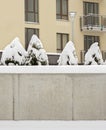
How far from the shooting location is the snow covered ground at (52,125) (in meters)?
13.4

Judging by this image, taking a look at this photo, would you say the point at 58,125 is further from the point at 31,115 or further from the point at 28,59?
the point at 28,59

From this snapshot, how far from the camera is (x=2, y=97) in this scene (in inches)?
588

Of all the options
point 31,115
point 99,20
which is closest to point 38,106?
point 31,115

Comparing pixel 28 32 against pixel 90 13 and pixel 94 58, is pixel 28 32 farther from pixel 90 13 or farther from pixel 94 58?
pixel 94 58

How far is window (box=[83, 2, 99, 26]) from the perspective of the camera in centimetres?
4128

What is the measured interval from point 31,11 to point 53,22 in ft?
6.31

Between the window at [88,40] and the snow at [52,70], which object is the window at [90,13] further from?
the snow at [52,70]

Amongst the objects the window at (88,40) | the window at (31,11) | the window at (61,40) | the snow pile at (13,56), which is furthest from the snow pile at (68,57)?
the window at (88,40)

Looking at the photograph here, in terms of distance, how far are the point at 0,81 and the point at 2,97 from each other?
1.56 ft

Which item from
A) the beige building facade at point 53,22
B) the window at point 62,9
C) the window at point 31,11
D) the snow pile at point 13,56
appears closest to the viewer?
the snow pile at point 13,56

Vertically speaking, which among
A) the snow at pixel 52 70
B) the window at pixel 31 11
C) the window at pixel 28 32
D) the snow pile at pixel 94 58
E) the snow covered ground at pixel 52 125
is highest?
the window at pixel 31 11

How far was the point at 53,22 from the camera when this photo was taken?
38.4 metres

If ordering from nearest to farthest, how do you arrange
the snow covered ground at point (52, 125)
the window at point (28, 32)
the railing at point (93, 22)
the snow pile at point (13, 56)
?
the snow covered ground at point (52, 125)
the snow pile at point (13, 56)
the window at point (28, 32)
the railing at point (93, 22)

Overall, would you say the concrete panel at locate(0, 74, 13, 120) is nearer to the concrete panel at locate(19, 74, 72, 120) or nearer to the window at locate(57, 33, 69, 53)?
the concrete panel at locate(19, 74, 72, 120)
